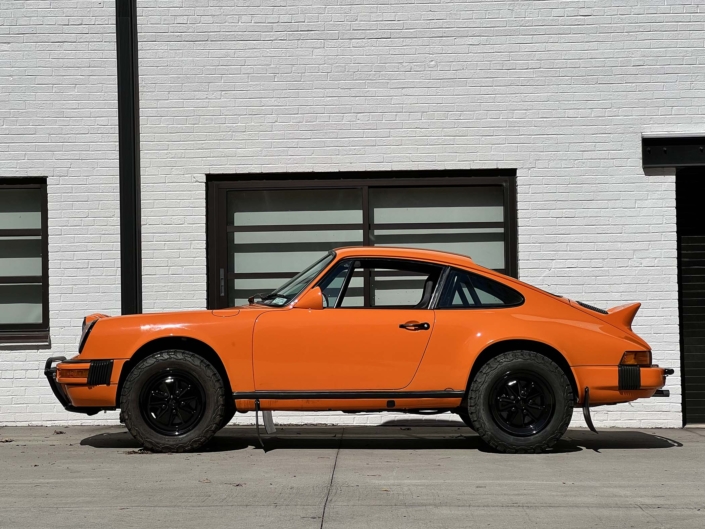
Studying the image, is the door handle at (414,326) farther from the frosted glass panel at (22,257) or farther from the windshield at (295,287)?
the frosted glass panel at (22,257)

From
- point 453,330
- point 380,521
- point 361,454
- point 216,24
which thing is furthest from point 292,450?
point 216,24

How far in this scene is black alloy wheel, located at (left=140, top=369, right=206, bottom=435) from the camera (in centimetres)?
743

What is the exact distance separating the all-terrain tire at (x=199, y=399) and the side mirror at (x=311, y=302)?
806 millimetres

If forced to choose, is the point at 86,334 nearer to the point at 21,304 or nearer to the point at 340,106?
the point at 21,304

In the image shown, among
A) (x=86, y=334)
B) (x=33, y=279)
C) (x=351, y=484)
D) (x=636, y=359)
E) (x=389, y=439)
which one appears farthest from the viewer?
(x=33, y=279)

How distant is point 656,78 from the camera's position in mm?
10023

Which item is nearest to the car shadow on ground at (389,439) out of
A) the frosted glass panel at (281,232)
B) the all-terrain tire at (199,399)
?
the all-terrain tire at (199,399)

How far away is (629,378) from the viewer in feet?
24.4

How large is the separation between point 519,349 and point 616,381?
745 millimetres

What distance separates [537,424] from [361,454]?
1.34 m

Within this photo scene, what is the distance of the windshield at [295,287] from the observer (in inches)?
302

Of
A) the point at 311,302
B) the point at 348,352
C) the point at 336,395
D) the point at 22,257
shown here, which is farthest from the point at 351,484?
the point at 22,257

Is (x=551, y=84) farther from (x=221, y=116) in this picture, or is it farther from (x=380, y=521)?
(x=380, y=521)

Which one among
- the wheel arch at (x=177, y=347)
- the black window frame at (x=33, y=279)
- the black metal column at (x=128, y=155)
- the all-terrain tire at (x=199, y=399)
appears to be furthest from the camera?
the black window frame at (x=33, y=279)
